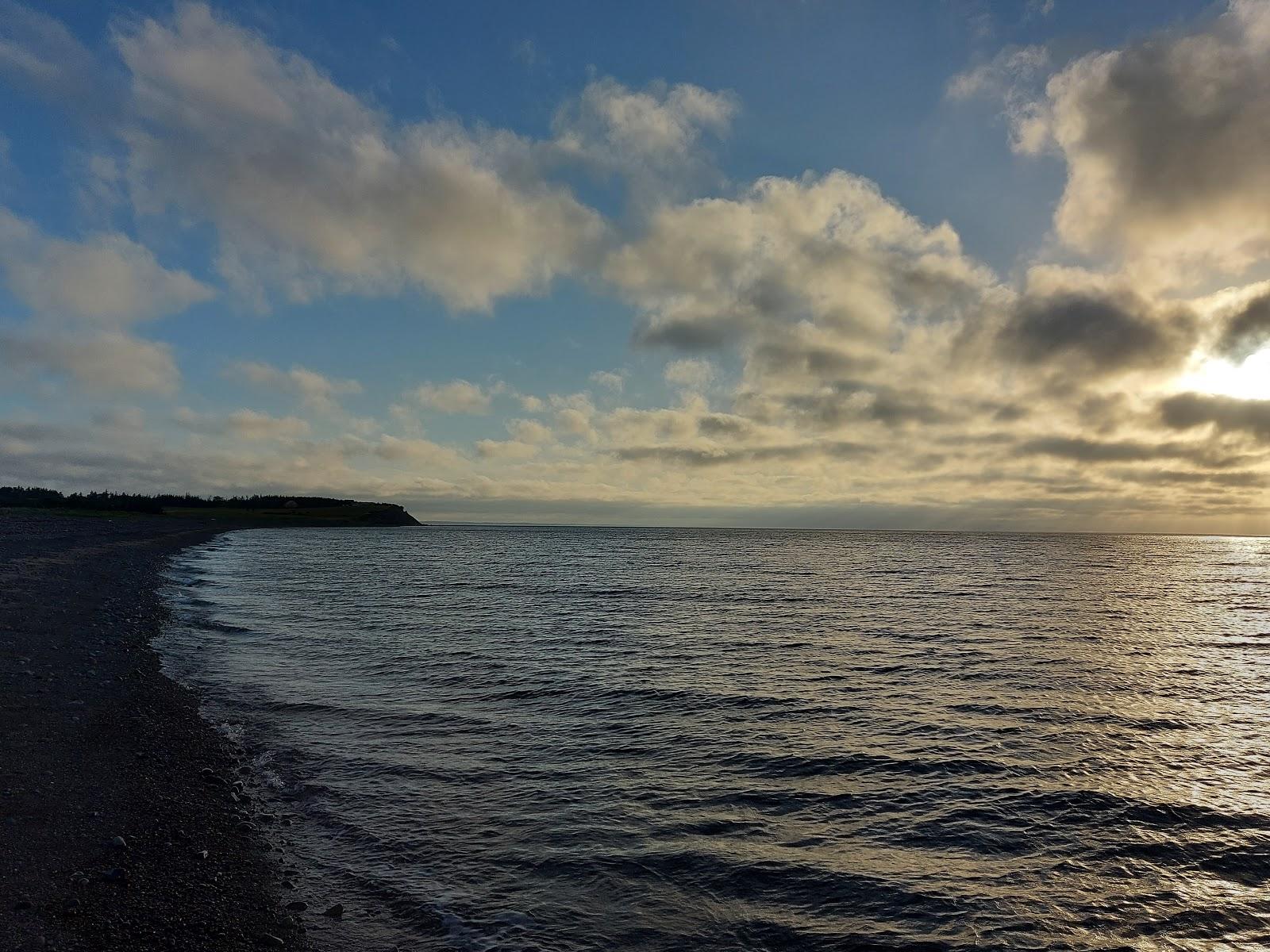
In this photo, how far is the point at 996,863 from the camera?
14.0 metres

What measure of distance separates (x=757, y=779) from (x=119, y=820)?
13815 mm

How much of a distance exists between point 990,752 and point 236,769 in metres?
20.5

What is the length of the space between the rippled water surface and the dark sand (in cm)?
127

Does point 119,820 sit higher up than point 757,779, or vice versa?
point 119,820

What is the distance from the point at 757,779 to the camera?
60.2 ft

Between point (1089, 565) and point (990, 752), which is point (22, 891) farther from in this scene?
point (1089, 565)

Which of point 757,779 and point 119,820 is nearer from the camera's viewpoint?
point 119,820

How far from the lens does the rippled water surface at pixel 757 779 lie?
1215cm

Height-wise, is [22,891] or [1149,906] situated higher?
[22,891]

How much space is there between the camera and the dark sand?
10289 millimetres

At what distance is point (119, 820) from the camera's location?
1351 cm

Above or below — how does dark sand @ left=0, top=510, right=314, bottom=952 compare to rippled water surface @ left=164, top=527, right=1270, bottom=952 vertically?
above

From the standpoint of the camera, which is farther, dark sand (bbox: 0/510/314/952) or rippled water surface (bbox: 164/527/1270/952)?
rippled water surface (bbox: 164/527/1270/952)

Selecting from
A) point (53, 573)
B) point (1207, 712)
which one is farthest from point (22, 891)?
point (53, 573)
